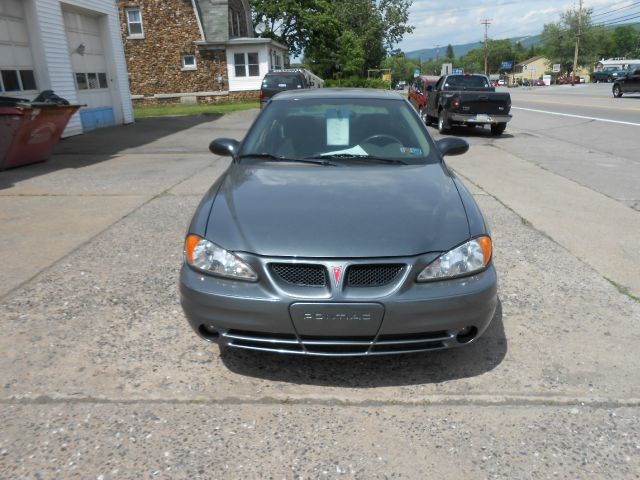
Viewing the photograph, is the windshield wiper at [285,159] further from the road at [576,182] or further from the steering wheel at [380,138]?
the road at [576,182]

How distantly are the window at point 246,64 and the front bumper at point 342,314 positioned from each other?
31251mm

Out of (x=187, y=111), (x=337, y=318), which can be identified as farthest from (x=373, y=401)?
(x=187, y=111)

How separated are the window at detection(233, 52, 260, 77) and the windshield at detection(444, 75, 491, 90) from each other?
60.2 ft

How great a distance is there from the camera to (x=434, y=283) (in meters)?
2.64

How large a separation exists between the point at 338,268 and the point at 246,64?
104 ft

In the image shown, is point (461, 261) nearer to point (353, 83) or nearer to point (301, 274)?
point (301, 274)

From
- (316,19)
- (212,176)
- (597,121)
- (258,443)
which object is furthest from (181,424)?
(316,19)

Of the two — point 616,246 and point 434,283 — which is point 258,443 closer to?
point 434,283

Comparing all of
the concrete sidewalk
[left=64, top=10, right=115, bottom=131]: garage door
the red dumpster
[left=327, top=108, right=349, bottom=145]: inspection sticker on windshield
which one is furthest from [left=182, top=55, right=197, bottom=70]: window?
[left=327, top=108, right=349, bottom=145]: inspection sticker on windshield

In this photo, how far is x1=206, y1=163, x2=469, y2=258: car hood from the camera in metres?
2.67

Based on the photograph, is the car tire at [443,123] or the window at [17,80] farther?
the car tire at [443,123]

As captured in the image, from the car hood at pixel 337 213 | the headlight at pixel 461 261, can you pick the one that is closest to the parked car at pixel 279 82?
the car hood at pixel 337 213

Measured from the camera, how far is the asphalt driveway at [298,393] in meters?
2.35

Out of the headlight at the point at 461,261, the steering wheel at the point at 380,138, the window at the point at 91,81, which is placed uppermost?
the window at the point at 91,81
